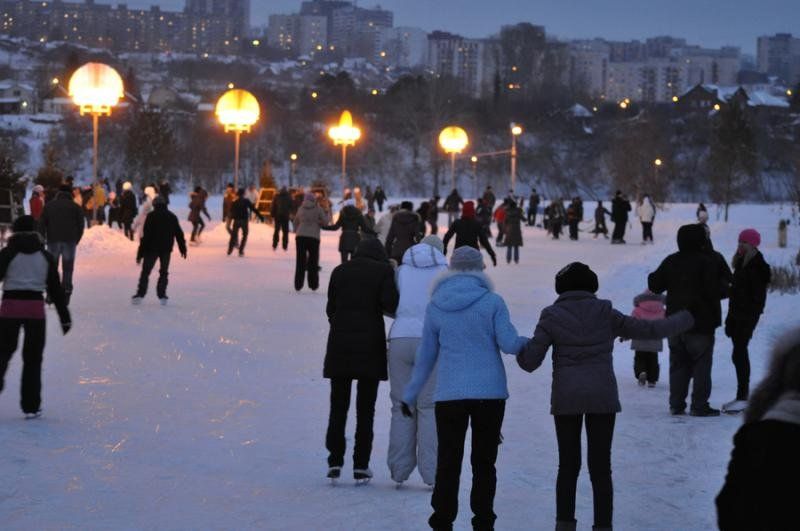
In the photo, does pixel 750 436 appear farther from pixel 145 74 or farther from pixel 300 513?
pixel 145 74

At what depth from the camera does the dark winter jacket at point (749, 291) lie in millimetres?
10773

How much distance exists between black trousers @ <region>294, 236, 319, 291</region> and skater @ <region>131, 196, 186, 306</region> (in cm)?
232

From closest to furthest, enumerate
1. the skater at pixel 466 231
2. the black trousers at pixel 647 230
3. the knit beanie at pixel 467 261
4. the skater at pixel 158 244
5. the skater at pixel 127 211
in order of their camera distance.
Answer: the knit beanie at pixel 467 261, the skater at pixel 158 244, the skater at pixel 466 231, the skater at pixel 127 211, the black trousers at pixel 647 230

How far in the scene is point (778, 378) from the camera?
11.5 feet

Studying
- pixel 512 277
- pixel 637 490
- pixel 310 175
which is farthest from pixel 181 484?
pixel 310 175

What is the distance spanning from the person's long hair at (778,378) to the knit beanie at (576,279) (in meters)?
3.14

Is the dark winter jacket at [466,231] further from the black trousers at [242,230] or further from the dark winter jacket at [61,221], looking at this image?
the black trousers at [242,230]

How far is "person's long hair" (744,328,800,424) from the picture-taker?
3484 millimetres

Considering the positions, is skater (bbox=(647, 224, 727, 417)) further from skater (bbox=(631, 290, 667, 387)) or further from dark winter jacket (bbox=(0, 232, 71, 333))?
dark winter jacket (bbox=(0, 232, 71, 333))

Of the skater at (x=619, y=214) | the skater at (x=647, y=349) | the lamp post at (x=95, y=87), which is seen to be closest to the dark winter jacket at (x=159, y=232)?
the skater at (x=647, y=349)

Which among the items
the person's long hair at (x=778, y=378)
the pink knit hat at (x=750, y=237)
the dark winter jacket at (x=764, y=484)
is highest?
the pink knit hat at (x=750, y=237)

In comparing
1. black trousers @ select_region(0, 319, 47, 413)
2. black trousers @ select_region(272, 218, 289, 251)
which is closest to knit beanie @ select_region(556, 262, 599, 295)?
black trousers @ select_region(0, 319, 47, 413)

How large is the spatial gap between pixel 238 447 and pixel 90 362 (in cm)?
399

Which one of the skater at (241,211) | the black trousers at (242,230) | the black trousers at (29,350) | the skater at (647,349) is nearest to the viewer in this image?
the black trousers at (29,350)
